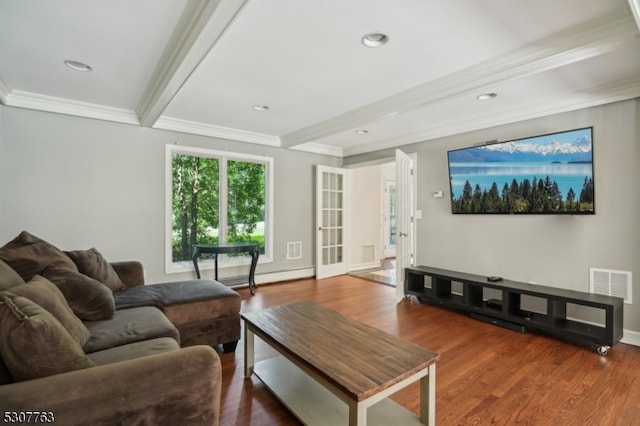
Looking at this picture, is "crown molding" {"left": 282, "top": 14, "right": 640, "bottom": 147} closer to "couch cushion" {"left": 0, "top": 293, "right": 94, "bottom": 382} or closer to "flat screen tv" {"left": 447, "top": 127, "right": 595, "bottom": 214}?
"flat screen tv" {"left": 447, "top": 127, "right": 595, "bottom": 214}

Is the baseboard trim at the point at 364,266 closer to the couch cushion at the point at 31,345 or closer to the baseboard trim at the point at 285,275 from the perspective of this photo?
the baseboard trim at the point at 285,275

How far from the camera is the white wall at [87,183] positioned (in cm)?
347

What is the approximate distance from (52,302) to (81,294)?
516 mm

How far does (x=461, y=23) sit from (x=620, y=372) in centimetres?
288

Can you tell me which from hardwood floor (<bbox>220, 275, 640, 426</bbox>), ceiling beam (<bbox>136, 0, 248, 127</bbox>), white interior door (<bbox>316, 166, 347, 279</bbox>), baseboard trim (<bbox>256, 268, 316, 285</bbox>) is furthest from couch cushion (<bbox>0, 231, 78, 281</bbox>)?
white interior door (<bbox>316, 166, 347, 279</bbox>)

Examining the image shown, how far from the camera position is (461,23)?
2100mm

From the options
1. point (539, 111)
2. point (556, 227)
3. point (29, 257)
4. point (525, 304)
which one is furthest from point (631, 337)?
point (29, 257)

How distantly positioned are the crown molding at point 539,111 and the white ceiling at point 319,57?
0.01m

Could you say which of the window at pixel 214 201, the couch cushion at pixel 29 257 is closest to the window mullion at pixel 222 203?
the window at pixel 214 201

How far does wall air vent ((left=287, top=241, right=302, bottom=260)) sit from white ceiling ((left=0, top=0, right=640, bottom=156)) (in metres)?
2.39

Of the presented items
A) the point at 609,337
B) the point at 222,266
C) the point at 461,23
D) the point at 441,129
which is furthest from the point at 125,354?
the point at 441,129

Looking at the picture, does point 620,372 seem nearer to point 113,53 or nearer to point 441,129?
point 441,129

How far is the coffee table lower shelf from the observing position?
5.87 feet

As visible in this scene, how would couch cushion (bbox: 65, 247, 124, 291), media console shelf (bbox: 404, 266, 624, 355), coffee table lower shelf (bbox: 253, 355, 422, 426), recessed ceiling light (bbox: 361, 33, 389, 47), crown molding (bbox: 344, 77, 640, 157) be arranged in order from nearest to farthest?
coffee table lower shelf (bbox: 253, 355, 422, 426) < recessed ceiling light (bbox: 361, 33, 389, 47) < couch cushion (bbox: 65, 247, 124, 291) < media console shelf (bbox: 404, 266, 624, 355) < crown molding (bbox: 344, 77, 640, 157)
